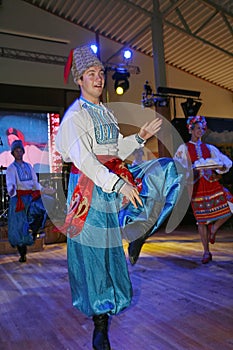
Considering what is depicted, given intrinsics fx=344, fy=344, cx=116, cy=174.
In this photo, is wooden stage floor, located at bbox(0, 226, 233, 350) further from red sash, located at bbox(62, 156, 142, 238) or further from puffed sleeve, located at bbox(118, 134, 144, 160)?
puffed sleeve, located at bbox(118, 134, 144, 160)

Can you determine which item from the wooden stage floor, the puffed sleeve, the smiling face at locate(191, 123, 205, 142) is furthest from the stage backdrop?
the puffed sleeve

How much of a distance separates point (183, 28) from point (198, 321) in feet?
25.4

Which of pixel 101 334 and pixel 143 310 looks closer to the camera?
pixel 101 334

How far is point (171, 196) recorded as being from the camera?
4.32 ft

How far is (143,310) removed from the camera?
197 cm

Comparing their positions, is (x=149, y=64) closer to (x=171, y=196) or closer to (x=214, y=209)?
(x=214, y=209)

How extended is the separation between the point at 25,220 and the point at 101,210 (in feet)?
→ 8.44

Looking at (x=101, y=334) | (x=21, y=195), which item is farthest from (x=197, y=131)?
(x=101, y=334)

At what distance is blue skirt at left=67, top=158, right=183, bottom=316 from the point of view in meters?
1.29

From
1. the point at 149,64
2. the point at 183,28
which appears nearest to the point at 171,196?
the point at 183,28

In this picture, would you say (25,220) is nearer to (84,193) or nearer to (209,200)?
(209,200)

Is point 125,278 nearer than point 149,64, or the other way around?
point 125,278

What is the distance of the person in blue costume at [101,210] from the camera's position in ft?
4.22

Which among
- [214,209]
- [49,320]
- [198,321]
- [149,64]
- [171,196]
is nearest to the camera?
[171,196]
